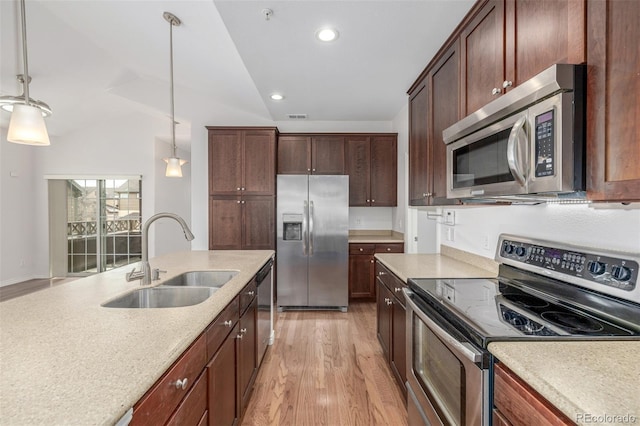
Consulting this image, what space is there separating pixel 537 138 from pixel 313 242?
295 cm

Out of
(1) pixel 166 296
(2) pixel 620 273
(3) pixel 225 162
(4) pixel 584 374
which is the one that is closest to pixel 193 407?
(1) pixel 166 296

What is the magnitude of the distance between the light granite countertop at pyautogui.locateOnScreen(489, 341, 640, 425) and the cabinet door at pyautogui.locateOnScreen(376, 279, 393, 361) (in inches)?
53.0

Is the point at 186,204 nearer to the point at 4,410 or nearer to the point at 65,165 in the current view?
the point at 65,165

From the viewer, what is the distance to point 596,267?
3.79ft

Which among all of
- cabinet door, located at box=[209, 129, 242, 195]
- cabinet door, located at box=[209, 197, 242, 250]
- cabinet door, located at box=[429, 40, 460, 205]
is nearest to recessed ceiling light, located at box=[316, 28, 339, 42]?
cabinet door, located at box=[429, 40, 460, 205]

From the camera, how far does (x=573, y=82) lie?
956 mm

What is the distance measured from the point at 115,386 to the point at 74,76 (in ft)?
16.2

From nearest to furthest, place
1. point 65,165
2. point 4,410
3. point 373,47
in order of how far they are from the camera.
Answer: point 4,410 < point 373,47 < point 65,165

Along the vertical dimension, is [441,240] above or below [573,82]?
below

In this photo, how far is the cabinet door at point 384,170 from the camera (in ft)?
14.0

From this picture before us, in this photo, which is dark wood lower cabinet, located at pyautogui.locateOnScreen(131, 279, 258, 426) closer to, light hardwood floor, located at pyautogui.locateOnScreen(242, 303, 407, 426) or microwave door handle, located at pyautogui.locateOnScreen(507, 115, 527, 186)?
light hardwood floor, located at pyautogui.locateOnScreen(242, 303, 407, 426)

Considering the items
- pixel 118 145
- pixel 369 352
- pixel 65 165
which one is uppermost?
pixel 118 145

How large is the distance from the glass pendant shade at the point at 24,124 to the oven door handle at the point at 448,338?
2.02 metres

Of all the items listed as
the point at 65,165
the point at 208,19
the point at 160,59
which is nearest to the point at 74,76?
the point at 160,59
